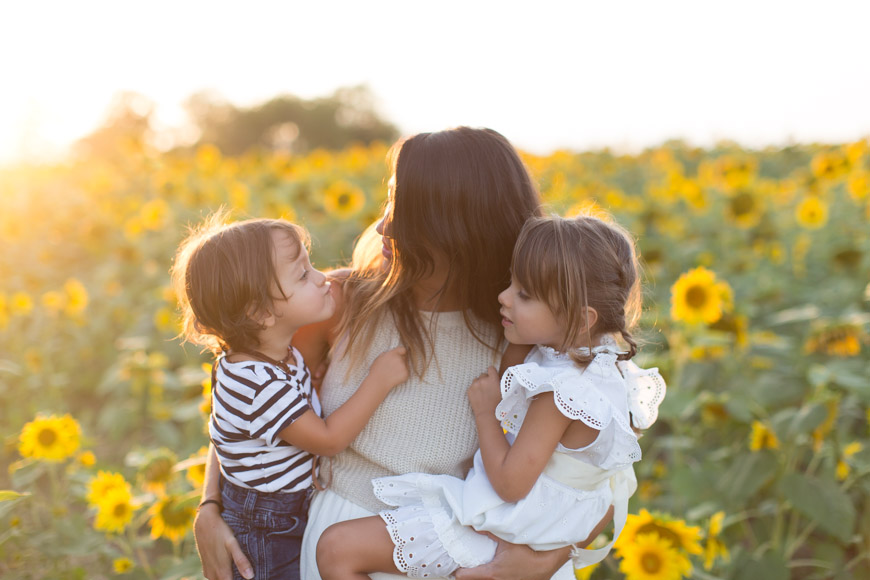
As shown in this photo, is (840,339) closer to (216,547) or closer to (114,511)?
(216,547)

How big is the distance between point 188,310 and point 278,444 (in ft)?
1.09

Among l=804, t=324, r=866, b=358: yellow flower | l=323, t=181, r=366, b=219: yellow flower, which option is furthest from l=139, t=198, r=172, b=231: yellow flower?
l=804, t=324, r=866, b=358: yellow flower

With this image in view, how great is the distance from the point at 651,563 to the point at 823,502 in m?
0.58

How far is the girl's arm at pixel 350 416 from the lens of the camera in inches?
53.4

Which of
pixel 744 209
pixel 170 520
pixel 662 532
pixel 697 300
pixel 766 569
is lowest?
pixel 766 569

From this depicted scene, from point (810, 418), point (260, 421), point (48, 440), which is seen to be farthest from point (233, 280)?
point (810, 418)

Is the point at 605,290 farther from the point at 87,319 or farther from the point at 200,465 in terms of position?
the point at 87,319

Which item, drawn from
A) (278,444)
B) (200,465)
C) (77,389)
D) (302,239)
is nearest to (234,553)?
(278,444)

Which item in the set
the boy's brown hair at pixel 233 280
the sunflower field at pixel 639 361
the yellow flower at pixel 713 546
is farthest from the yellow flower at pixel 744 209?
the boy's brown hair at pixel 233 280

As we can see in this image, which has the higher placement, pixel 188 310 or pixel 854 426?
pixel 188 310

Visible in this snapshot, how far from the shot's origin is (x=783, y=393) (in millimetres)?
2164

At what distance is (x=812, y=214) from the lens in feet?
12.3

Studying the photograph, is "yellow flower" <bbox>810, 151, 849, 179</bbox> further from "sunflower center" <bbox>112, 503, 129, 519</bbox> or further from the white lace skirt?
"sunflower center" <bbox>112, 503, 129, 519</bbox>

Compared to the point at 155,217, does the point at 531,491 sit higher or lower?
lower
